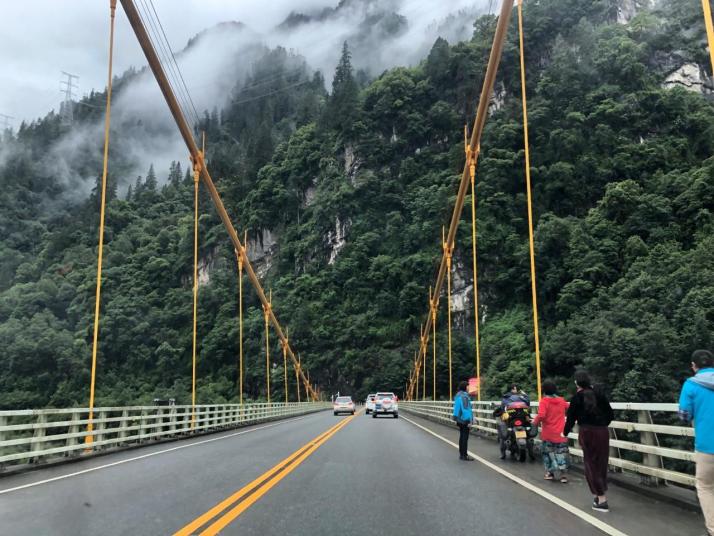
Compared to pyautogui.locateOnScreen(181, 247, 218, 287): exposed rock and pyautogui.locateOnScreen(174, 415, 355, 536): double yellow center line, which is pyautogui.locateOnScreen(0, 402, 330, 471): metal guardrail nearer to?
pyautogui.locateOnScreen(174, 415, 355, 536): double yellow center line

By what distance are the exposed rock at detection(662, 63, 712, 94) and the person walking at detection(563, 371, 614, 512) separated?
107 metres

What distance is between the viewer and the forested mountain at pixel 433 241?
2514 inches

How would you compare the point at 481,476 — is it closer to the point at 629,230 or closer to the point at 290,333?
the point at 629,230

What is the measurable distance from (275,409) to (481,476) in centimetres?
3014

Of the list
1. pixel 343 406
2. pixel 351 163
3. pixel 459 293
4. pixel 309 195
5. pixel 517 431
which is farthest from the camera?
pixel 309 195

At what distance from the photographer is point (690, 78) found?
98.2m

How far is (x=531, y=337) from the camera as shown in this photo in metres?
68.0

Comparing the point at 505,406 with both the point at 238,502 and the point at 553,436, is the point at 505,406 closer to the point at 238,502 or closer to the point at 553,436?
the point at 553,436

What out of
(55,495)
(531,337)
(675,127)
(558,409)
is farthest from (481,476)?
(675,127)

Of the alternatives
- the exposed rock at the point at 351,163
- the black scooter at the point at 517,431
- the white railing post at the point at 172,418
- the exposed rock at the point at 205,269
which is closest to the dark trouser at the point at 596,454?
the black scooter at the point at 517,431

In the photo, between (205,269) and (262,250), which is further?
(262,250)

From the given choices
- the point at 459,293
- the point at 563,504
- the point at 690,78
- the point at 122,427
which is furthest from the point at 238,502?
the point at 690,78

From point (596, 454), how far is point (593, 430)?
0.90 ft

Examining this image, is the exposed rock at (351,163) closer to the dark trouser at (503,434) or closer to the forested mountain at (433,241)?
the forested mountain at (433,241)
